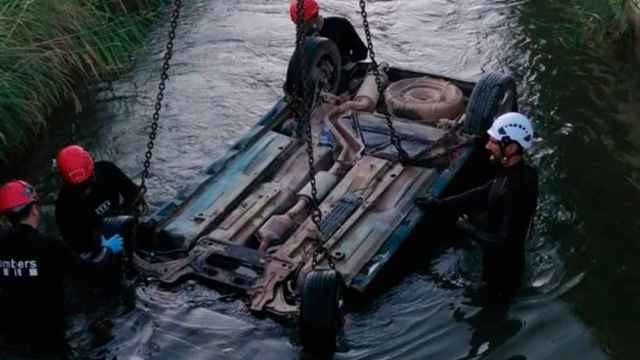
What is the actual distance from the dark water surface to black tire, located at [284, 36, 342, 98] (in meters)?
1.77

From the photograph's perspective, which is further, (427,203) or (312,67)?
(312,67)

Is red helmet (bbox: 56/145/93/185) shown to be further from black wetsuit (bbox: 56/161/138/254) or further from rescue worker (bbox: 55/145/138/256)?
black wetsuit (bbox: 56/161/138/254)

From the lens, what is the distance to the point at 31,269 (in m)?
6.58

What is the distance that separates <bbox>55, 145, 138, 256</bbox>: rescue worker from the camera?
24.0 feet

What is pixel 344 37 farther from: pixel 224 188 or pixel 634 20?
pixel 634 20

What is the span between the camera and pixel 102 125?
1151 centimetres

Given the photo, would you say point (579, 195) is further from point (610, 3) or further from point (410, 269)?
point (610, 3)

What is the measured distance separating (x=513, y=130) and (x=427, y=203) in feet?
4.14

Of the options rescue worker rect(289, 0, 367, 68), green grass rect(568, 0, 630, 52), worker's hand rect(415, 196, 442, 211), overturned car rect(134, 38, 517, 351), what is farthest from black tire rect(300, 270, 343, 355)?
green grass rect(568, 0, 630, 52)

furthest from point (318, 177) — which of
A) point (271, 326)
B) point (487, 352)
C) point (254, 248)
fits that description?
point (487, 352)

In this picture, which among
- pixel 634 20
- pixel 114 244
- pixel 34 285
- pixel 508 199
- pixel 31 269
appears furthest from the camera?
pixel 634 20

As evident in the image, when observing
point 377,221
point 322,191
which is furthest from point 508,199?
point 322,191

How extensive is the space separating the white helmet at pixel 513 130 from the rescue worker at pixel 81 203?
3.20 meters

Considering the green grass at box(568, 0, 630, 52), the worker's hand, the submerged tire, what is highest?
the submerged tire
